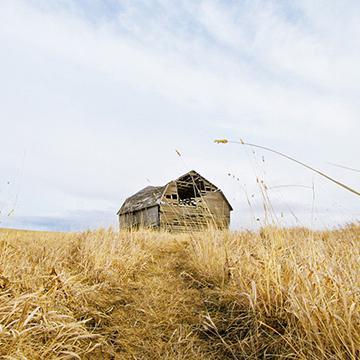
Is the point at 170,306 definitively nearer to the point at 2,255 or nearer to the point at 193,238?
the point at 2,255

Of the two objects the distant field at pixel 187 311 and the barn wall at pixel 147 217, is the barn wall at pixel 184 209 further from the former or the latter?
the distant field at pixel 187 311

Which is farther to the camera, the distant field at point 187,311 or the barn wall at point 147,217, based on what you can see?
the barn wall at point 147,217

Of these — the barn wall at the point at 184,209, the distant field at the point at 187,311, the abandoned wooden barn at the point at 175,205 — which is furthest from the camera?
the abandoned wooden barn at the point at 175,205

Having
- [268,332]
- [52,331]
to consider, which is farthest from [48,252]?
[268,332]

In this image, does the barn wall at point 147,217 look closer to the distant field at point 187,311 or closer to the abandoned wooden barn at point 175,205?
the abandoned wooden barn at point 175,205

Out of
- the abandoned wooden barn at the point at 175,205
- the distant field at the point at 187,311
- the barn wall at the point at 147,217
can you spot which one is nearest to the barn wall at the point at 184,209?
the abandoned wooden barn at the point at 175,205

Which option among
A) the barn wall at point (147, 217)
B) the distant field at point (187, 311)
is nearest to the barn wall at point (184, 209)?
the barn wall at point (147, 217)

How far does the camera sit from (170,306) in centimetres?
303

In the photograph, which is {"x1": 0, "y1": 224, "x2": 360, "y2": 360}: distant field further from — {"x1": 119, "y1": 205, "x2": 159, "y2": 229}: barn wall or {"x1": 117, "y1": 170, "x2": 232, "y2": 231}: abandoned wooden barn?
{"x1": 119, "y1": 205, "x2": 159, "y2": 229}: barn wall

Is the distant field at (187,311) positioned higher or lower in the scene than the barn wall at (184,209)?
lower

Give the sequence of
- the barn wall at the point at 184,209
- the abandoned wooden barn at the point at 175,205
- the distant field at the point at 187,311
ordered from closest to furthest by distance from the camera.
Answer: the distant field at the point at 187,311
the barn wall at the point at 184,209
the abandoned wooden barn at the point at 175,205

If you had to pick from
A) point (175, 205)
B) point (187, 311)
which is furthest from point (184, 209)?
point (187, 311)

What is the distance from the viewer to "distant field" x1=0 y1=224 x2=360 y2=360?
73.9 inches

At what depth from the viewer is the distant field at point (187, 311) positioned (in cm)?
188
